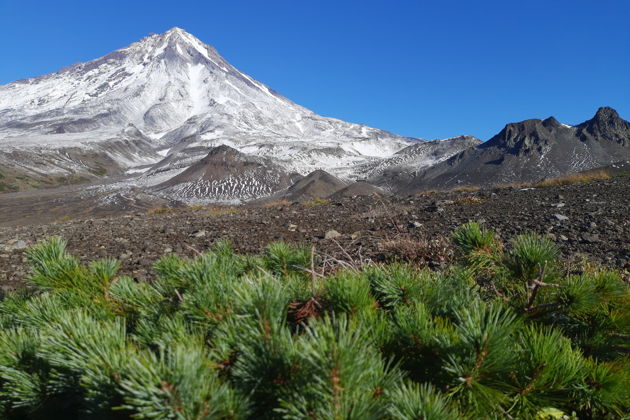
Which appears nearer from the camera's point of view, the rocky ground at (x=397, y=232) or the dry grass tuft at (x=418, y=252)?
the dry grass tuft at (x=418, y=252)

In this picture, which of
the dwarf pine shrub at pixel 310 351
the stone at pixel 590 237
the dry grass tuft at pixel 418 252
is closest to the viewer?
the dwarf pine shrub at pixel 310 351

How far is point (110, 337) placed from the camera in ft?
2.43

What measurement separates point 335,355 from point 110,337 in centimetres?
45

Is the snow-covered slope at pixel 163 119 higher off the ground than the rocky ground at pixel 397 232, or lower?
higher

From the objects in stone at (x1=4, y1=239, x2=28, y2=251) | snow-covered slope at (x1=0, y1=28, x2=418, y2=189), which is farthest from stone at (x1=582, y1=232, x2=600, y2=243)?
snow-covered slope at (x1=0, y1=28, x2=418, y2=189)

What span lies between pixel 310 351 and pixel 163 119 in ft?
493

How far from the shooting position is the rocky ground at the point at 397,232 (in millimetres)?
3524

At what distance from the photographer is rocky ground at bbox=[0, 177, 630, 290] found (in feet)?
11.6

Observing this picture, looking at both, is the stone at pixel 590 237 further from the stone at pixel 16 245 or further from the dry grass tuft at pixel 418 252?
the stone at pixel 16 245

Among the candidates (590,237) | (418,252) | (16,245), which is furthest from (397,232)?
(16,245)

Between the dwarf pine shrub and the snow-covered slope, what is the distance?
59903mm

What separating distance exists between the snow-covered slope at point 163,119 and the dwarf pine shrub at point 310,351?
197 ft

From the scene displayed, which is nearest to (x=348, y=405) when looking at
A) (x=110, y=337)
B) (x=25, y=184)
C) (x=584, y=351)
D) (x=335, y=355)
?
(x=335, y=355)

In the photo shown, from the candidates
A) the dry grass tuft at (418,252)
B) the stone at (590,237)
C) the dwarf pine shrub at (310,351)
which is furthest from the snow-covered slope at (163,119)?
the dwarf pine shrub at (310,351)
